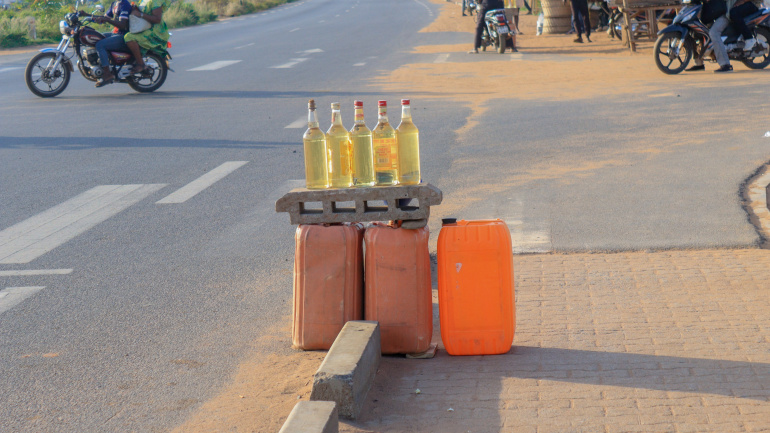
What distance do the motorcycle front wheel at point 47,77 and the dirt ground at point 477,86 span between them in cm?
573

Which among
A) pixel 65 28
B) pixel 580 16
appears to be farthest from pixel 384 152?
pixel 580 16

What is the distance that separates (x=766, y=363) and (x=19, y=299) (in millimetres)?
4441

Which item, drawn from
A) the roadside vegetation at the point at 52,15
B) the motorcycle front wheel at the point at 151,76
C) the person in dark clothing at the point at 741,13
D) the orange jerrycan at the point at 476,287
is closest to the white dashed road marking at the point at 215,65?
the roadside vegetation at the point at 52,15

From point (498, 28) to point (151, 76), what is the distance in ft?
33.1

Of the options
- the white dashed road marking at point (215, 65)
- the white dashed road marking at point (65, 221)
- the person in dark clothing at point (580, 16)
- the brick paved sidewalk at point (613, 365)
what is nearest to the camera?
the brick paved sidewalk at point (613, 365)

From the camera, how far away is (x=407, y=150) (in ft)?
14.8

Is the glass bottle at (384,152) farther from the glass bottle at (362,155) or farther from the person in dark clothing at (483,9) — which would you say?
the person in dark clothing at (483,9)

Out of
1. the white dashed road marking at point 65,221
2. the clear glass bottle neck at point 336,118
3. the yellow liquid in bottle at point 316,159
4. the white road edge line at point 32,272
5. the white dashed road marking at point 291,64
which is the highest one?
the clear glass bottle neck at point 336,118

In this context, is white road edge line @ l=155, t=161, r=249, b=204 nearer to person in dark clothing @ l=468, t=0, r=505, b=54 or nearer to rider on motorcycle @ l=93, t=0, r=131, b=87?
rider on motorcycle @ l=93, t=0, r=131, b=87

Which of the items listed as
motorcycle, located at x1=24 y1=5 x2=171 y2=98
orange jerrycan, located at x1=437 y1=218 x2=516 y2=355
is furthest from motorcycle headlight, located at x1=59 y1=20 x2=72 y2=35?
orange jerrycan, located at x1=437 y1=218 x2=516 y2=355

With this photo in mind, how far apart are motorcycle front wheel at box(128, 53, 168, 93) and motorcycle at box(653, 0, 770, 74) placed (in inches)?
360

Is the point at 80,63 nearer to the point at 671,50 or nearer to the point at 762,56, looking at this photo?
the point at 671,50

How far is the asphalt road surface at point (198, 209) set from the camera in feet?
14.8

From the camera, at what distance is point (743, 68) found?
1670 centimetres
